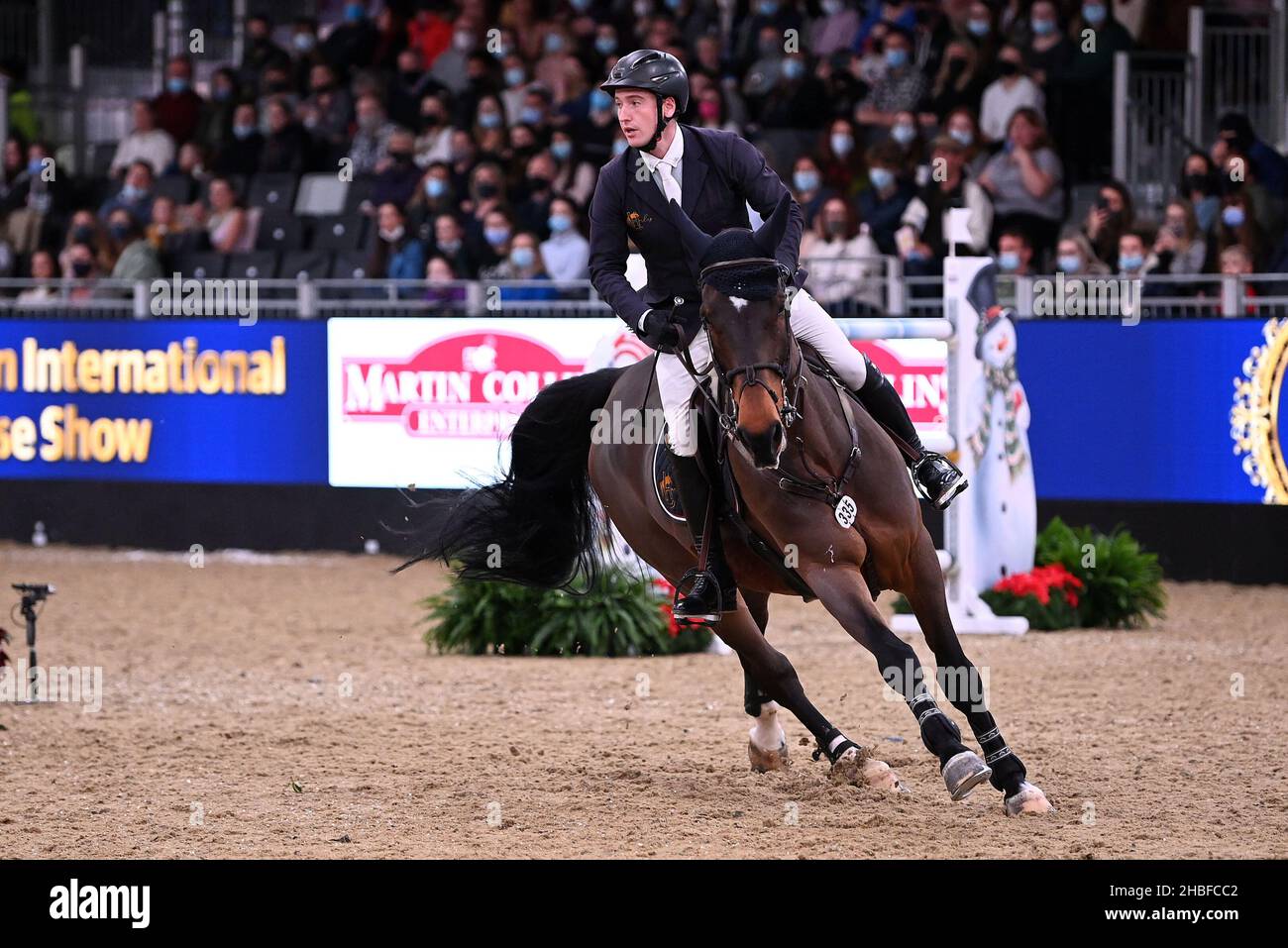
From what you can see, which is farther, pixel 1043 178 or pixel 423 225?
pixel 423 225

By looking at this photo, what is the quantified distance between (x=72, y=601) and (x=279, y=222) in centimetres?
581

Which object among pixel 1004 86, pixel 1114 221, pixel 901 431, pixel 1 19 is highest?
pixel 1 19

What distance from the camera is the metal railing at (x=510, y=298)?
43.1ft

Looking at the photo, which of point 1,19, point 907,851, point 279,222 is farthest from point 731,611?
point 1,19

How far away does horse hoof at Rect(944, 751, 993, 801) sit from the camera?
259 inches

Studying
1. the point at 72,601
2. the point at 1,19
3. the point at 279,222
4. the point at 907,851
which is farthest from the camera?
the point at 1,19

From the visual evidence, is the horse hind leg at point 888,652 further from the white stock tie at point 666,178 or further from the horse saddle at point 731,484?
the white stock tie at point 666,178

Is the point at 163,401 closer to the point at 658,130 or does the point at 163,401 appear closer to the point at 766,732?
the point at 766,732

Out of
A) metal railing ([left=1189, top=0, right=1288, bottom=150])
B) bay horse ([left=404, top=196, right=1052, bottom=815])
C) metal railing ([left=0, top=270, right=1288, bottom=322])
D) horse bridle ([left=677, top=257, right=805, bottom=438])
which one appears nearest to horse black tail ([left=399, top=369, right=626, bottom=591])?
bay horse ([left=404, top=196, right=1052, bottom=815])

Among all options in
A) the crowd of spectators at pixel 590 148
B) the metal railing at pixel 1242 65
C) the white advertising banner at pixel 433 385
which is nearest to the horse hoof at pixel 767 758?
the white advertising banner at pixel 433 385

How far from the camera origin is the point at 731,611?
773 centimetres

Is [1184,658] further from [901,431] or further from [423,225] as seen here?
[423,225]

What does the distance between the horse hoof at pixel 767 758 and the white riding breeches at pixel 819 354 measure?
141 cm

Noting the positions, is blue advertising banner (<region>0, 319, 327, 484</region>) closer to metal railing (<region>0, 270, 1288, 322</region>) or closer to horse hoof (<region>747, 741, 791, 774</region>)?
metal railing (<region>0, 270, 1288, 322</region>)
